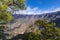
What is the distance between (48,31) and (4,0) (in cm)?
717

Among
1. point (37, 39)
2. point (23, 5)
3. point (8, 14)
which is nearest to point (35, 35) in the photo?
point (37, 39)

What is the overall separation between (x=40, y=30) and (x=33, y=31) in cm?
139

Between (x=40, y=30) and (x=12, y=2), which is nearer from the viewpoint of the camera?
(x=12, y=2)

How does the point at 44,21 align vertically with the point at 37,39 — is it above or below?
above

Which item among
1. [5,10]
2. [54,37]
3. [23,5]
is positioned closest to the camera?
[5,10]

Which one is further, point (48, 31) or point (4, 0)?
point (48, 31)

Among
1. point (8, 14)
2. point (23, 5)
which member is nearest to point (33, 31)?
point (23, 5)

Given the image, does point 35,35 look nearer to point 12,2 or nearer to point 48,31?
point 48,31

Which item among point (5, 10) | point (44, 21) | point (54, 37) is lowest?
point (54, 37)

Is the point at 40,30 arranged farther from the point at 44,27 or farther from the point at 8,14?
the point at 8,14

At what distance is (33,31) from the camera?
61.3 feet

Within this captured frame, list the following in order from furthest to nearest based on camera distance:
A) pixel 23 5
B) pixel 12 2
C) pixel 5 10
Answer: pixel 23 5
pixel 12 2
pixel 5 10

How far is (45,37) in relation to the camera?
1909 cm

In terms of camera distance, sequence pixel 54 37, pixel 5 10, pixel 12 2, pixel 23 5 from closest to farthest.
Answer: pixel 5 10
pixel 12 2
pixel 23 5
pixel 54 37
